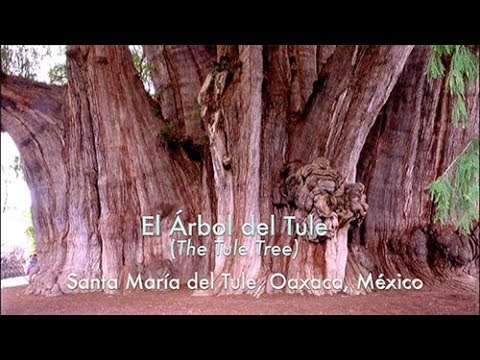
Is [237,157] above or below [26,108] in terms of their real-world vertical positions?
below

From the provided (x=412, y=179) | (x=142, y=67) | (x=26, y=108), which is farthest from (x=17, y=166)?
(x=412, y=179)

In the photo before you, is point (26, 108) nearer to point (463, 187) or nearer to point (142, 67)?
point (142, 67)

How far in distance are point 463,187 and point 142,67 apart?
9.97 ft

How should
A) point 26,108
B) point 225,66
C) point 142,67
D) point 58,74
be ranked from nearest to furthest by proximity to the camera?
point 225,66 → point 26,108 → point 58,74 → point 142,67

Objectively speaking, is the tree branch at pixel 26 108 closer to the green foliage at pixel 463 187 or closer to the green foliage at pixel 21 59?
the green foliage at pixel 21 59

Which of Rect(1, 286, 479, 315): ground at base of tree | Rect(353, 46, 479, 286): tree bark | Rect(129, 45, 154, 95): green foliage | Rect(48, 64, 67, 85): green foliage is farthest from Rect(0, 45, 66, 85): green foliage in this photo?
Rect(353, 46, 479, 286): tree bark

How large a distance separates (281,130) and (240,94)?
1.51 feet

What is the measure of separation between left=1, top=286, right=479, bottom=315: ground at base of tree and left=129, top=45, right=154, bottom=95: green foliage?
2.07 meters

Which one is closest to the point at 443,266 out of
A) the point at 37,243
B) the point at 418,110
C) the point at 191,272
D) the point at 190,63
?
the point at 418,110

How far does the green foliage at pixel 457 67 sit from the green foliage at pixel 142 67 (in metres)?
2.48

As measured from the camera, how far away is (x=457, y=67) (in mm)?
3502

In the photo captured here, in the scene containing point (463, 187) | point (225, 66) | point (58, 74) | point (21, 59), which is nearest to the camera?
point (463, 187)

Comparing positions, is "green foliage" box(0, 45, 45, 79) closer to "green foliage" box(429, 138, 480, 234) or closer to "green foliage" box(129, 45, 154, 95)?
"green foliage" box(129, 45, 154, 95)
